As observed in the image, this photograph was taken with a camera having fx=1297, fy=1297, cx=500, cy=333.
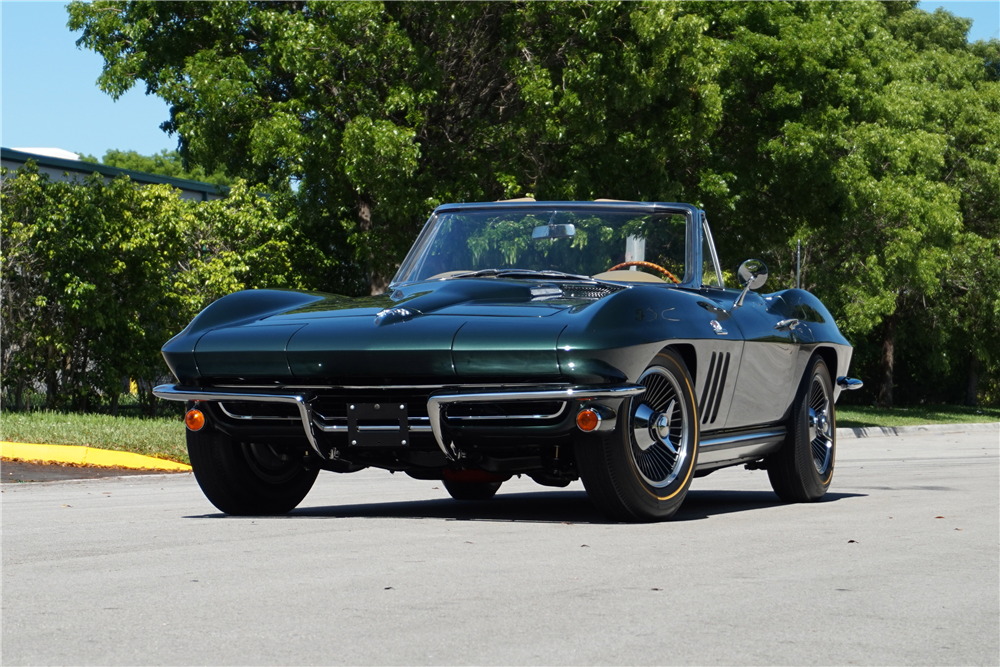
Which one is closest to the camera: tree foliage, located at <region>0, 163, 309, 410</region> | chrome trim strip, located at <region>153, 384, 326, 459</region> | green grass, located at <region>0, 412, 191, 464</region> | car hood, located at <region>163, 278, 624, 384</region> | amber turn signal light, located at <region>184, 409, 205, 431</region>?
car hood, located at <region>163, 278, 624, 384</region>

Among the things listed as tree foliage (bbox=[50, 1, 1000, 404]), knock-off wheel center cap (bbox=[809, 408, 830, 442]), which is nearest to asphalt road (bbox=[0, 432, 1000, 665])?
knock-off wheel center cap (bbox=[809, 408, 830, 442])

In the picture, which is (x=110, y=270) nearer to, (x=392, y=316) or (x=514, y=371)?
(x=392, y=316)

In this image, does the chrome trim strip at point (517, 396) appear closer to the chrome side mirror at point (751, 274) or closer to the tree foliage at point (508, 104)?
the chrome side mirror at point (751, 274)

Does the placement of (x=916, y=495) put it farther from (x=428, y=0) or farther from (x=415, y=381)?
(x=428, y=0)

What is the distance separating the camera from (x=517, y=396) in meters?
5.72

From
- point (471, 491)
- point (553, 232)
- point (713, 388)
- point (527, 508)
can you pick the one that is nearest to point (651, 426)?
point (713, 388)

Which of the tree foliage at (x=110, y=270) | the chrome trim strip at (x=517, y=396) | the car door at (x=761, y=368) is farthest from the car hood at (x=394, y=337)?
the tree foliage at (x=110, y=270)

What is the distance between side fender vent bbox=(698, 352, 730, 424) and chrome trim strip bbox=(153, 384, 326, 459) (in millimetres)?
1992

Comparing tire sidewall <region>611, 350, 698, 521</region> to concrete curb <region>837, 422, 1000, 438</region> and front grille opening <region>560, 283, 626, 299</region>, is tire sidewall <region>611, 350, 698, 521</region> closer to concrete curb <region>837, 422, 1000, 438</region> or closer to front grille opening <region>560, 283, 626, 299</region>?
front grille opening <region>560, 283, 626, 299</region>

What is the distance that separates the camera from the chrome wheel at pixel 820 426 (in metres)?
8.29

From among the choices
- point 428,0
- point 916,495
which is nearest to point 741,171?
point 428,0

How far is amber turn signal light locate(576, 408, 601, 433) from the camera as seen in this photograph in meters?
5.72

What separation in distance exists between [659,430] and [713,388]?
68 cm

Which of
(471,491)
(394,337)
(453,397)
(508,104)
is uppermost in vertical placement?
(508,104)
